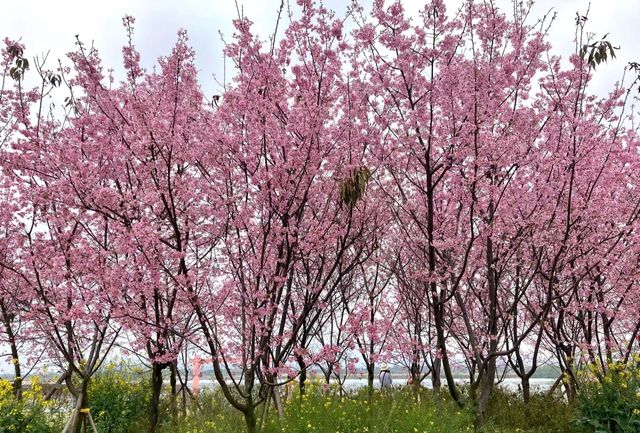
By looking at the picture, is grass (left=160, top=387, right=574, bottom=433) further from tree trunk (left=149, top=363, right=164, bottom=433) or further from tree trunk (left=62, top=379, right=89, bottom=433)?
tree trunk (left=62, top=379, right=89, bottom=433)

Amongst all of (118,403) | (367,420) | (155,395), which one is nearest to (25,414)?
(155,395)

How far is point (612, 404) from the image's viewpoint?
7.34m

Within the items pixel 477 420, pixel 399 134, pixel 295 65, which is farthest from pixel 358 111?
pixel 477 420

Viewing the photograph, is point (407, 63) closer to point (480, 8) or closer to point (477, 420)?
point (480, 8)

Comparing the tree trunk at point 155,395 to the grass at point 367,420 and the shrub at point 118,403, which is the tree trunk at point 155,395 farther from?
the shrub at point 118,403

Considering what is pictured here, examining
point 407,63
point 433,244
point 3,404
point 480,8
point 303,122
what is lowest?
point 3,404

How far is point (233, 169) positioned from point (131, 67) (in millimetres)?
2067

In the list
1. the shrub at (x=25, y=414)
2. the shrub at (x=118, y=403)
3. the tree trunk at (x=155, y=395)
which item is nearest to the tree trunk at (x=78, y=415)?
the shrub at (x=25, y=414)

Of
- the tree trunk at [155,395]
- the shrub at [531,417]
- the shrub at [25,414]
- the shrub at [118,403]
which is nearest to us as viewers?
the shrub at [25,414]

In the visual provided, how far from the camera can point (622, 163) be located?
34.0ft

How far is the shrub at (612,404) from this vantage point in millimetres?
7133

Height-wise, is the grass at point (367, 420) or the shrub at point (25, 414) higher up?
the shrub at point (25, 414)

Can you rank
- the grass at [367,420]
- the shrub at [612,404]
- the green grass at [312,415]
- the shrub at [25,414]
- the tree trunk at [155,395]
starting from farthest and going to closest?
the tree trunk at [155,395], the shrub at [25,414], the shrub at [612,404], the green grass at [312,415], the grass at [367,420]

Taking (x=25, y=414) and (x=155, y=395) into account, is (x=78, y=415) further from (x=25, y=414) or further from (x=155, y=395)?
(x=155, y=395)
